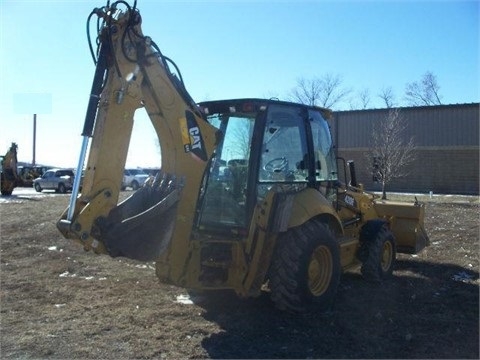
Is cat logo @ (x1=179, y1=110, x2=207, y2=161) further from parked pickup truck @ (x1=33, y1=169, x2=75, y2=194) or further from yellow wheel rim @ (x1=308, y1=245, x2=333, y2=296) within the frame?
parked pickup truck @ (x1=33, y1=169, x2=75, y2=194)

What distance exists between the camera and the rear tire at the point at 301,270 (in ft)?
19.4

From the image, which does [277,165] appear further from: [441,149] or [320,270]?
[441,149]

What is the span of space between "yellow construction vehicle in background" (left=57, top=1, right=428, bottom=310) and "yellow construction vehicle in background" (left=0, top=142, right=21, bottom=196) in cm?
2568

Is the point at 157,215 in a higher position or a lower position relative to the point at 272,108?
lower

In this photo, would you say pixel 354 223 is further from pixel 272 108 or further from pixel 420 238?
pixel 272 108

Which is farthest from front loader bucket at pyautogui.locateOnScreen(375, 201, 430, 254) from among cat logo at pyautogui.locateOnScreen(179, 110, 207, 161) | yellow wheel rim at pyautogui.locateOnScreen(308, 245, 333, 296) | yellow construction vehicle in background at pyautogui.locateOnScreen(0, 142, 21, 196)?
yellow construction vehicle in background at pyautogui.locateOnScreen(0, 142, 21, 196)

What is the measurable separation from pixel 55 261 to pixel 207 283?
454cm

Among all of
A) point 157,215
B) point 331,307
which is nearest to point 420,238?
point 331,307

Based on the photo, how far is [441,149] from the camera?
33688 millimetres

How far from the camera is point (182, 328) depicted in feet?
18.9

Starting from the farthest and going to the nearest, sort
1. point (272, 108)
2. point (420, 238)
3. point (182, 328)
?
point (420, 238) < point (272, 108) < point (182, 328)

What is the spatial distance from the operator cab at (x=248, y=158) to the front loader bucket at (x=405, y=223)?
9.79ft

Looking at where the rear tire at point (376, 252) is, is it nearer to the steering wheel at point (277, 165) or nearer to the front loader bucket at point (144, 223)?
the steering wheel at point (277, 165)

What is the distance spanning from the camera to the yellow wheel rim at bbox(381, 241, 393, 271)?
27.5 ft
